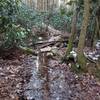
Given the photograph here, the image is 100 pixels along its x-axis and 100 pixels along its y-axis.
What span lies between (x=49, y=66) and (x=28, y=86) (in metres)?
2.70

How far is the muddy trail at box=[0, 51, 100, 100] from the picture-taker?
22.1 ft

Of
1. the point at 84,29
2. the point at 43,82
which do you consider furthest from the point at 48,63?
the point at 43,82

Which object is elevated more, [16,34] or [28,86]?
[16,34]

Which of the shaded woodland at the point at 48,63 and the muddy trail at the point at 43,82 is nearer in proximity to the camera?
the muddy trail at the point at 43,82

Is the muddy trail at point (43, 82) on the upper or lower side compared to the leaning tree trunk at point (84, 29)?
lower

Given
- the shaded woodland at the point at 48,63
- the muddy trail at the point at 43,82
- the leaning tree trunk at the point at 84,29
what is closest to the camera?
the muddy trail at the point at 43,82

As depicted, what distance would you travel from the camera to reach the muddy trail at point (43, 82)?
22.1 ft

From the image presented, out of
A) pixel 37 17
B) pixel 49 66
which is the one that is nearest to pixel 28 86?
pixel 49 66

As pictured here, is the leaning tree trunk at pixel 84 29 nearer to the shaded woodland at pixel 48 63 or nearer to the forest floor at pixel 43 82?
the shaded woodland at pixel 48 63

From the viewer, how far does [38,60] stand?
11.0 metres

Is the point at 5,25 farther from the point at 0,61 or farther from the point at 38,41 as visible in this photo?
the point at 38,41

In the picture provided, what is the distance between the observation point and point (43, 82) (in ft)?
25.7

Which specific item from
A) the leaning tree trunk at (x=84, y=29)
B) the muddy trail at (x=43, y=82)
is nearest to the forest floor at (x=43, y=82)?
the muddy trail at (x=43, y=82)

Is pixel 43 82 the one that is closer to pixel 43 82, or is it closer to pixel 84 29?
pixel 43 82
